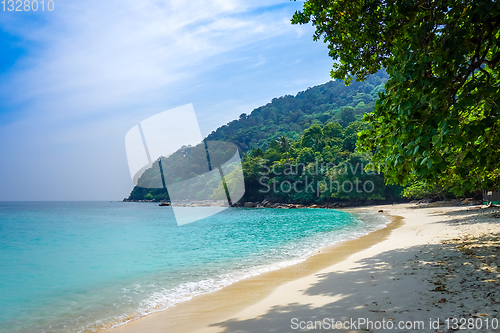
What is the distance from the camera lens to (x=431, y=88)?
405cm

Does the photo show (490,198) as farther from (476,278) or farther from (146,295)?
(146,295)

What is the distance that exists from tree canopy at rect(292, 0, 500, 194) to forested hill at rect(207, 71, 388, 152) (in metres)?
117

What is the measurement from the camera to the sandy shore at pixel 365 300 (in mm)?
3717

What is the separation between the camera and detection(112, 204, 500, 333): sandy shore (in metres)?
3.72

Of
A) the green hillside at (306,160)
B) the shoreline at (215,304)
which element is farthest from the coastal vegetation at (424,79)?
the green hillside at (306,160)

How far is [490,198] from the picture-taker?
1035 inches

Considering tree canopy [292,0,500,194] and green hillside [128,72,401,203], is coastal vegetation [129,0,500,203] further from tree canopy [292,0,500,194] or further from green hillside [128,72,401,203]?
green hillside [128,72,401,203]

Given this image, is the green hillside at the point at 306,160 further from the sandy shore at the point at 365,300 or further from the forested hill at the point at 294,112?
the sandy shore at the point at 365,300

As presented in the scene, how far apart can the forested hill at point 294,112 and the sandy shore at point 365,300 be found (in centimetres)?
11645

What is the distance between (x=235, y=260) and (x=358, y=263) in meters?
5.12
